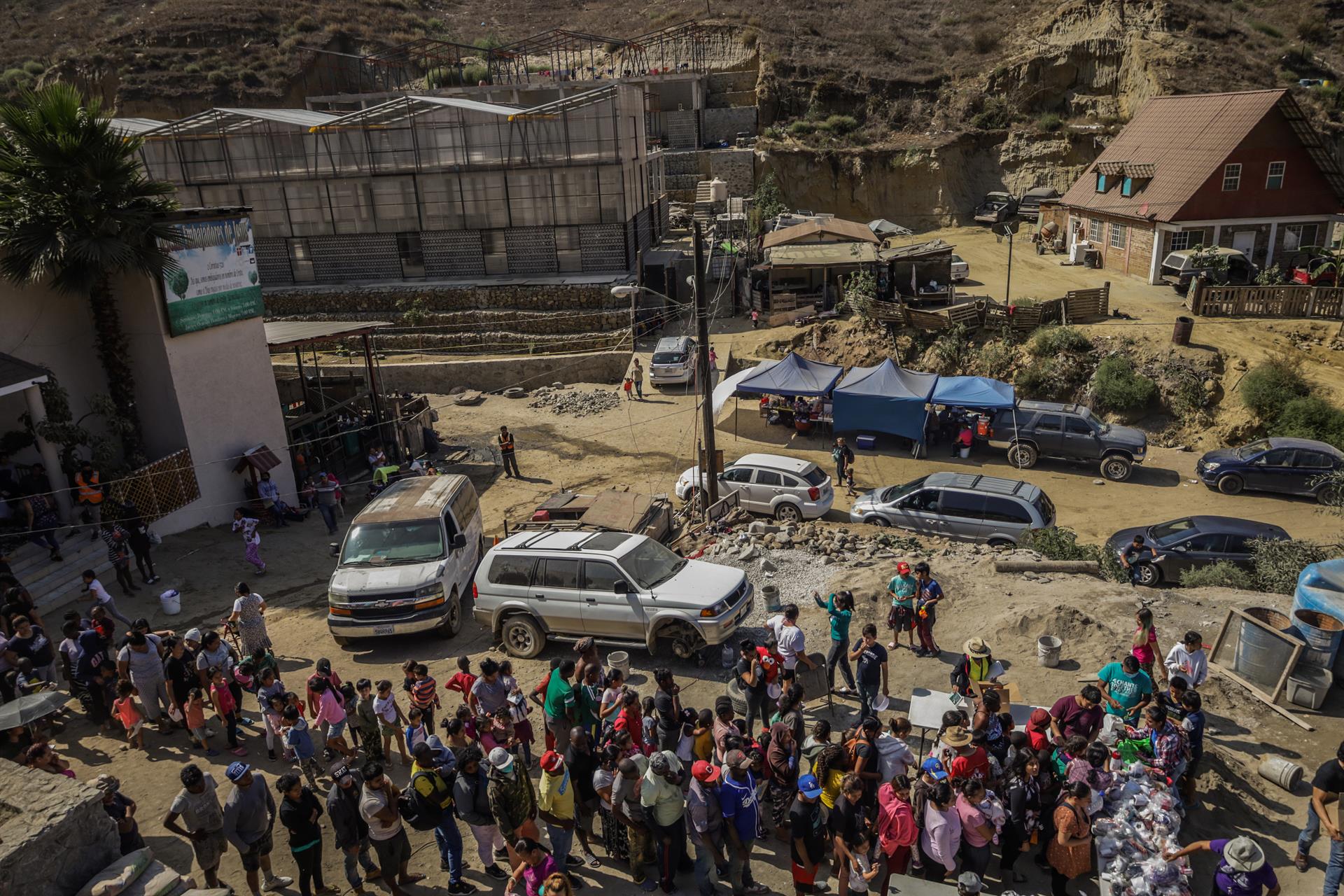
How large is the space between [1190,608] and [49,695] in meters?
13.9

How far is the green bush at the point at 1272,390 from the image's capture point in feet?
72.7

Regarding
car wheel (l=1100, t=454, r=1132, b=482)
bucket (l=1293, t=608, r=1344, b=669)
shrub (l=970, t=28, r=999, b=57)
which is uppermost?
shrub (l=970, t=28, r=999, b=57)

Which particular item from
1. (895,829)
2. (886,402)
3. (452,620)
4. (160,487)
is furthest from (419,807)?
(886,402)

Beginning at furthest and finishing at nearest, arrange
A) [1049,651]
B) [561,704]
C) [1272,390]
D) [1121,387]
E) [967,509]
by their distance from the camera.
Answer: [1121,387] < [1272,390] < [967,509] < [1049,651] < [561,704]

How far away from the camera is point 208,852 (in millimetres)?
7379

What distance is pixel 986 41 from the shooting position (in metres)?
Answer: 53.8

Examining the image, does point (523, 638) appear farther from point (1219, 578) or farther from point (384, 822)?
point (1219, 578)

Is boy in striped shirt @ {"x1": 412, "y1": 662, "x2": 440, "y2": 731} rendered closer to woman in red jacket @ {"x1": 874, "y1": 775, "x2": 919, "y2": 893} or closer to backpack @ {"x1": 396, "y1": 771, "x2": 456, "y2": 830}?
backpack @ {"x1": 396, "y1": 771, "x2": 456, "y2": 830}

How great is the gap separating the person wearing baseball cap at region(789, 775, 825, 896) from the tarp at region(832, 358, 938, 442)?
56.5ft

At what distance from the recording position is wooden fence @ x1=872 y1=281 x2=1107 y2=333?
1069 inches

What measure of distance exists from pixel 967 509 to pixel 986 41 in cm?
4718

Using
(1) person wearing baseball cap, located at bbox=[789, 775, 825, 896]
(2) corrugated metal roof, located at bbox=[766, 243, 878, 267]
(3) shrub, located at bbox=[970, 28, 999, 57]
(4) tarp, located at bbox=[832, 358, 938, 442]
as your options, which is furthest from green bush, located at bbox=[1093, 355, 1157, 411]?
(3) shrub, located at bbox=[970, 28, 999, 57]

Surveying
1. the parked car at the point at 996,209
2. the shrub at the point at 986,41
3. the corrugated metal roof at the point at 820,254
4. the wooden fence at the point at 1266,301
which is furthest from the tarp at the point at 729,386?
the shrub at the point at 986,41

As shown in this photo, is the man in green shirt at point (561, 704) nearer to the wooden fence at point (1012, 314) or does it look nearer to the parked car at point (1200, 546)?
the parked car at point (1200, 546)
